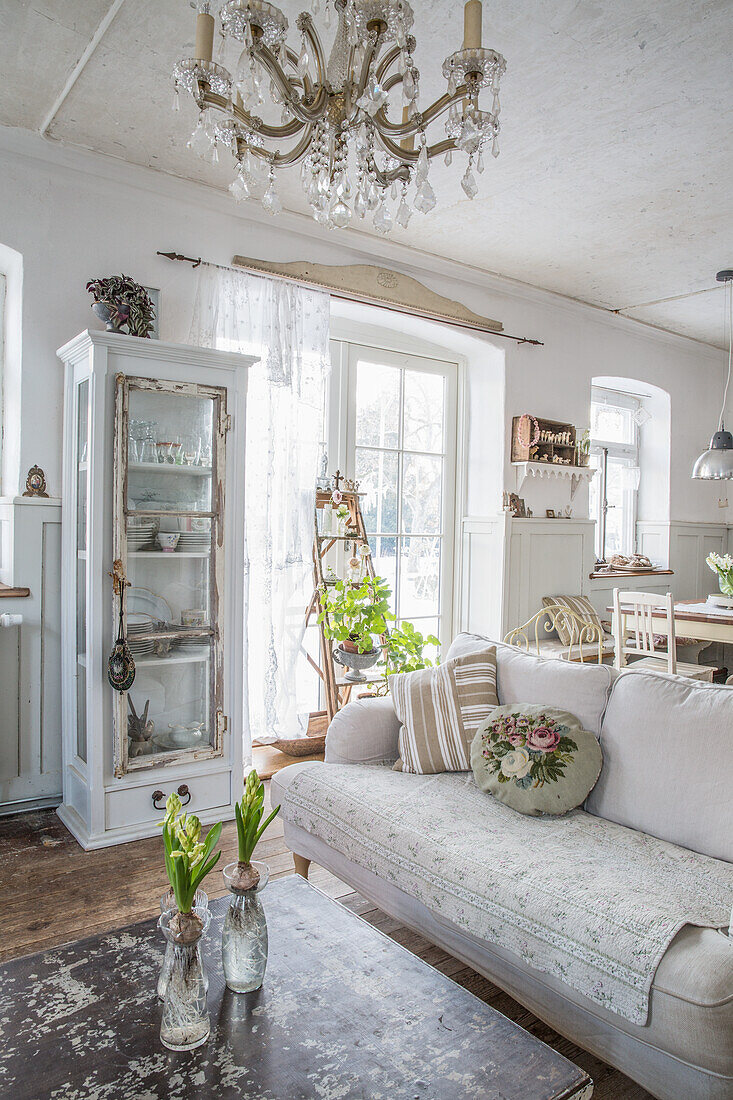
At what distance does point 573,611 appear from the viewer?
183 inches

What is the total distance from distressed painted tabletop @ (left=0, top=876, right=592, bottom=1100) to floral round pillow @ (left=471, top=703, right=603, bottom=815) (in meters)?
0.73

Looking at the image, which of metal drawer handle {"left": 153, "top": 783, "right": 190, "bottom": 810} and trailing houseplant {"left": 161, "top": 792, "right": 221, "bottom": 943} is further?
metal drawer handle {"left": 153, "top": 783, "right": 190, "bottom": 810}

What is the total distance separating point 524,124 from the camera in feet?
9.06

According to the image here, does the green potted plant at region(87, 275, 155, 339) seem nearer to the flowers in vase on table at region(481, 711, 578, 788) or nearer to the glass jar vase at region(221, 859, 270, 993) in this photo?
the flowers in vase on table at region(481, 711, 578, 788)

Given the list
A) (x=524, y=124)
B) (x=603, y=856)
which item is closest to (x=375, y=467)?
(x=524, y=124)

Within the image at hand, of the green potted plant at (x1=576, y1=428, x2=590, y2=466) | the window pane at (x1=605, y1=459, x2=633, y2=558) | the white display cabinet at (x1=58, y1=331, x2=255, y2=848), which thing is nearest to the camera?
the white display cabinet at (x1=58, y1=331, x2=255, y2=848)

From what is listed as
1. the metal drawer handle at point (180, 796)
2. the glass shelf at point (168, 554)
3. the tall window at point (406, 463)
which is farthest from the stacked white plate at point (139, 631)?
the tall window at point (406, 463)

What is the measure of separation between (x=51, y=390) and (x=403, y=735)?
6.50ft

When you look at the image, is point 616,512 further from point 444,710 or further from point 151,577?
point 151,577

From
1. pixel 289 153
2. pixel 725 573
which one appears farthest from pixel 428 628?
pixel 289 153

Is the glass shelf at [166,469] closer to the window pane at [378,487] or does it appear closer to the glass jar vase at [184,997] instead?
the window pane at [378,487]

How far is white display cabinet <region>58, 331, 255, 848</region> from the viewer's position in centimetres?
274

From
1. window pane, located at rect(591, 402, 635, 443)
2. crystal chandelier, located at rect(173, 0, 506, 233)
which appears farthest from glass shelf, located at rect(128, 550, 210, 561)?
window pane, located at rect(591, 402, 635, 443)

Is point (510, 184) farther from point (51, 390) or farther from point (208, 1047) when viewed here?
point (208, 1047)
